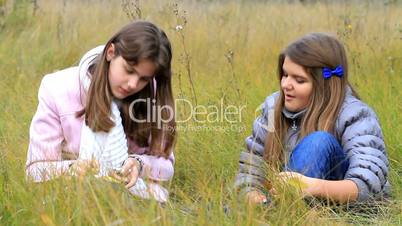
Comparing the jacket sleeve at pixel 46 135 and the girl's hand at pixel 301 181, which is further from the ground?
the jacket sleeve at pixel 46 135

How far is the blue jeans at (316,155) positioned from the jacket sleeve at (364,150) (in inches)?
2.7

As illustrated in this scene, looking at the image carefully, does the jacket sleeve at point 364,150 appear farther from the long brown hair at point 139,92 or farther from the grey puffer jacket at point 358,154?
the long brown hair at point 139,92

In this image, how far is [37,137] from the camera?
2.91 metres

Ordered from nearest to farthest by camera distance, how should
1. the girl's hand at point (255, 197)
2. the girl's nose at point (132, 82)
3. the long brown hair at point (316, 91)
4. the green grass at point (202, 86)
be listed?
1. the green grass at point (202, 86)
2. the girl's hand at point (255, 197)
3. the girl's nose at point (132, 82)
4. the long brown hair at point (316, 91)

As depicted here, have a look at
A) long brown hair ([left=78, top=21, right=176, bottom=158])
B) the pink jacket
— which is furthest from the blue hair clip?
the pink jacket

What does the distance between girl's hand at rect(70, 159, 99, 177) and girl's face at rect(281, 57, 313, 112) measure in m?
0.93

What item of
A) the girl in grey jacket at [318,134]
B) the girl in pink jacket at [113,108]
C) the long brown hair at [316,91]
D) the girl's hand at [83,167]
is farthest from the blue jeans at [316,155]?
the girl's hand at [83,167]

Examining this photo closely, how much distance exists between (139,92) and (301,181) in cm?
78

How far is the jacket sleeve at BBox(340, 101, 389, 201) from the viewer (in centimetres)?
288

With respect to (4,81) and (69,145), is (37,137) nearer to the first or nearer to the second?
(69,145)

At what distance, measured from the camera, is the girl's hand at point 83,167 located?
2.42 meters

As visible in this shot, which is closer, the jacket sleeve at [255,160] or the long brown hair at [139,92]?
the jacket sleeve at [255,160]

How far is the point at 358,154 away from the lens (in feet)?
9.59

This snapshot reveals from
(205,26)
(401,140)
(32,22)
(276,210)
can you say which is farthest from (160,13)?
(276,210)
